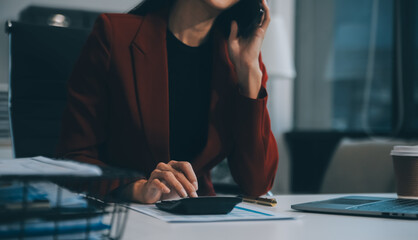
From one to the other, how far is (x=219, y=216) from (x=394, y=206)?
1.14 feet

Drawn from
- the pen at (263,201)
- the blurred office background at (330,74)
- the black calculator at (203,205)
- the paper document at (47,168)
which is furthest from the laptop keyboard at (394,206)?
the blurred office background at (330,74)

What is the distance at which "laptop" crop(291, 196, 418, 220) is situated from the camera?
2.76 feet

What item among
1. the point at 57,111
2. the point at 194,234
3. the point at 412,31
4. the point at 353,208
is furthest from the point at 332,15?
the point at 194,234

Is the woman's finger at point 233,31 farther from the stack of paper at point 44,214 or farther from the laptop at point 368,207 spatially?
the stack of paper at point 44,214

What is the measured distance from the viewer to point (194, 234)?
2.15 ft

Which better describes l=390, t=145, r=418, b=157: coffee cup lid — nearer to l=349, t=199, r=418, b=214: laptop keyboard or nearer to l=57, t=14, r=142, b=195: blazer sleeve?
l=349, t=199, r=418, b=214: laptop keyboard

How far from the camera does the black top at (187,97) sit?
4.81 feet

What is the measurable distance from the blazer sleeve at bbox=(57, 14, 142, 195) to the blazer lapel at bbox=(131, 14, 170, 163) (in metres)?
0.09

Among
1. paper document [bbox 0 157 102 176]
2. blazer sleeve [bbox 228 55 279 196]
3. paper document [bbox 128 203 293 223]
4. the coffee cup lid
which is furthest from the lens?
blazer sleeve [bbox 228 55 279 196]

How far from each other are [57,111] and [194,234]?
1.00 meters

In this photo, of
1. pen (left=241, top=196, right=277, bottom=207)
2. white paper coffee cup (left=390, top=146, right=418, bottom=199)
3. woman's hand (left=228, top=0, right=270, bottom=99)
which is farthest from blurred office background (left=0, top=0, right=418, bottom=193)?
pen (left=241, top=196, right=277, bottom=207)

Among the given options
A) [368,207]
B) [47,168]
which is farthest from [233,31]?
Result: [47,168]

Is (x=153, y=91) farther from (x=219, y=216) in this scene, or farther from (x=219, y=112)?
(x=219, y=216)

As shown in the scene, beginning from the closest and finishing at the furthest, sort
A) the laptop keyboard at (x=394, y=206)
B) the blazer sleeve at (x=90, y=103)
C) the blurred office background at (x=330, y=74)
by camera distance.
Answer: the laptop keyboard at (x=394, y=206) < the blazer sleeve at (x=90, y=103) < the blurred office background at (x=330, y=74)
